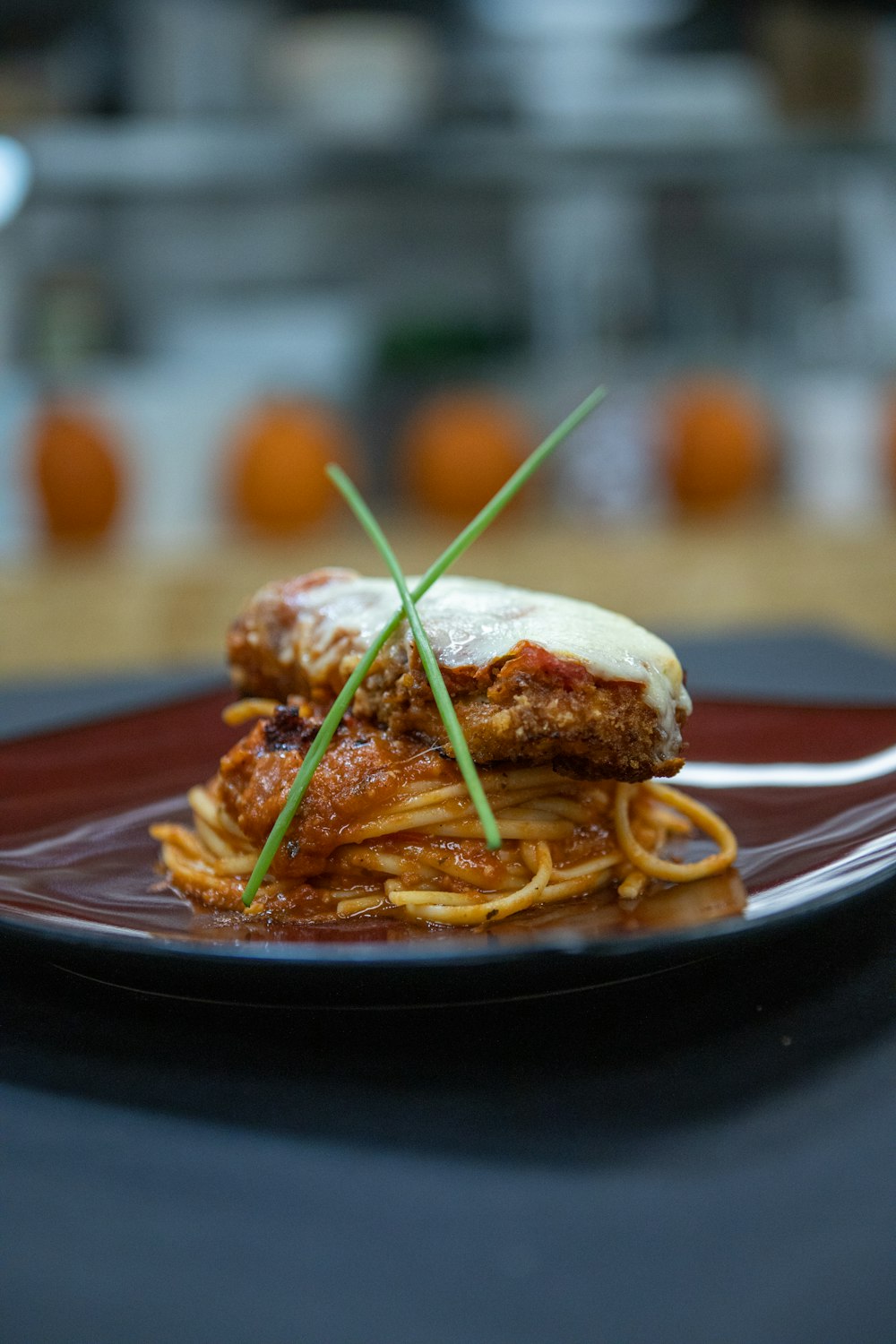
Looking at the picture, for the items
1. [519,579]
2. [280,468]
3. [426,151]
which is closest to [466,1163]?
[519,579]

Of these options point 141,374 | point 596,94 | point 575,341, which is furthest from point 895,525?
point 141,374

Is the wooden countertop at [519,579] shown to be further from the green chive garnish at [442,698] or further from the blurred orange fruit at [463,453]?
the green chive garnish at [442,698]

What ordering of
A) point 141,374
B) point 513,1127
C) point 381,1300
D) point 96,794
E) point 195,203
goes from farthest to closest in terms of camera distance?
point 195,203, point 141,374, point 96,794, point 513,1127, point 381,1300

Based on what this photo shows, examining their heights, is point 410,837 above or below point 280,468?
above

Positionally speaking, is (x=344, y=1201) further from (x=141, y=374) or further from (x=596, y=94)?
(x=596, y=94)

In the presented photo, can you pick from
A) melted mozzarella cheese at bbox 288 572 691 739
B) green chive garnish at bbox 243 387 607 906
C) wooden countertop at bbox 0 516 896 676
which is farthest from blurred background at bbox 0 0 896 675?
green chive garnish at bbox 243 387 607 906

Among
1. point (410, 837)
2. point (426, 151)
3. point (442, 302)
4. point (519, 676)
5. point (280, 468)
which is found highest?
point (426, 151)

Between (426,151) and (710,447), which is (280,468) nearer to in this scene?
(426,151)
